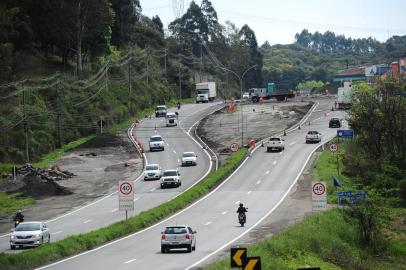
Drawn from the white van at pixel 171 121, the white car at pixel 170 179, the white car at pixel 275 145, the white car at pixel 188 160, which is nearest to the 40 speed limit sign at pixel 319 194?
the white car at pixel 170 179

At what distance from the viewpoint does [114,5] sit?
422 feet

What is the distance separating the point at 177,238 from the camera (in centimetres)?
3381

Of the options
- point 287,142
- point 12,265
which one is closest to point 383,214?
point 12,265

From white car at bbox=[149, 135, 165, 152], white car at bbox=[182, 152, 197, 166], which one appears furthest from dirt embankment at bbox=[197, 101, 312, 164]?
white car at bbox=[149, 135, 165, 152]

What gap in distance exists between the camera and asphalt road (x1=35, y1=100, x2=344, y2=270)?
31047 mm

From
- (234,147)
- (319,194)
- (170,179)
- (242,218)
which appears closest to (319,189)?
(319,194)

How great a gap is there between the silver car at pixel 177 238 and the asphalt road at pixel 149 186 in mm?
8785

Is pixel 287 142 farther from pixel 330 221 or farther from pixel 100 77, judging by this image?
pixel 330 221

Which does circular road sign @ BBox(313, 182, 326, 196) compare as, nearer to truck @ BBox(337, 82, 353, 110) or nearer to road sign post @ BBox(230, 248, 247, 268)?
road sign post @ BBox(230, 248, 247, 268)

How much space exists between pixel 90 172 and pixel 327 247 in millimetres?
45336

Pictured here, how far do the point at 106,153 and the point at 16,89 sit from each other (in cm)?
1360

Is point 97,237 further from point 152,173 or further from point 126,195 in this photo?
point 152,173

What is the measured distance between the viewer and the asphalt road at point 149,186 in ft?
152

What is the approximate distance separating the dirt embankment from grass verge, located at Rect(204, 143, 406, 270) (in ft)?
122
